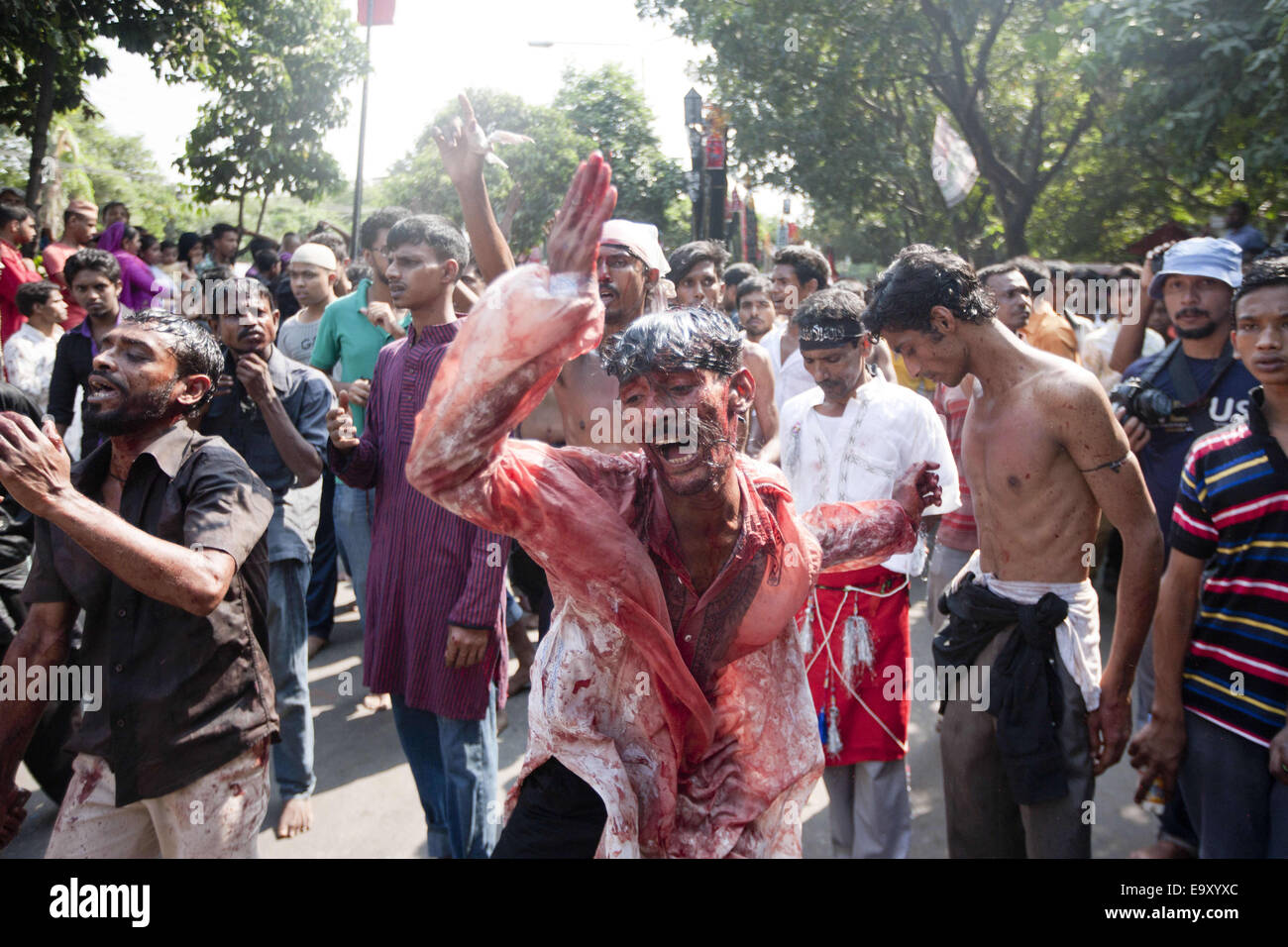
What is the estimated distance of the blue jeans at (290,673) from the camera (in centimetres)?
379

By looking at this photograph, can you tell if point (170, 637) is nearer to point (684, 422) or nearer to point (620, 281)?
point (684, 422)

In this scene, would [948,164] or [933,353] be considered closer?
[933,353]

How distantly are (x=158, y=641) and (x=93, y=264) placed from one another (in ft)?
11.3

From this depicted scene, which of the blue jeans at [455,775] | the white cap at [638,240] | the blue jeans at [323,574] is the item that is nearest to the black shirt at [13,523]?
the blue jeans at [455,775]

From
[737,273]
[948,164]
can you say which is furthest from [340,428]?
[948,164]

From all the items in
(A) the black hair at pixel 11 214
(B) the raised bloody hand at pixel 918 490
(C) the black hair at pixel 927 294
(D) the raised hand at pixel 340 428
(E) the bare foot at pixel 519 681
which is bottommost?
(E) the bare foot at pixel 519 681

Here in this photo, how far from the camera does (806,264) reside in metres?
6.05

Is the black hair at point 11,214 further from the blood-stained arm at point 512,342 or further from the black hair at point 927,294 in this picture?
the blood-stained arm at point 512,342

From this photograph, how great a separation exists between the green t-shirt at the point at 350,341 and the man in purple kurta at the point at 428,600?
5.59ft

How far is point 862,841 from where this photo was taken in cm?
332

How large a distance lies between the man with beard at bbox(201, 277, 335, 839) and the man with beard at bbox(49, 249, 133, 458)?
4.18ft

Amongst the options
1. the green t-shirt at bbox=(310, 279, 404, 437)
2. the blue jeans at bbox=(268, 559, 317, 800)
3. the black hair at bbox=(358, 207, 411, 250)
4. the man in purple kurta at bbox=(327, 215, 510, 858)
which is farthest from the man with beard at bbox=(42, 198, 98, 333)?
the man in purple kurta at bbox=(327, 215, 510, 858)

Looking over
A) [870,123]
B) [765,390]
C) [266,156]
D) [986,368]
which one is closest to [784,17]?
[870,123]

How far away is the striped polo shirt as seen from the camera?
2.47 meters
